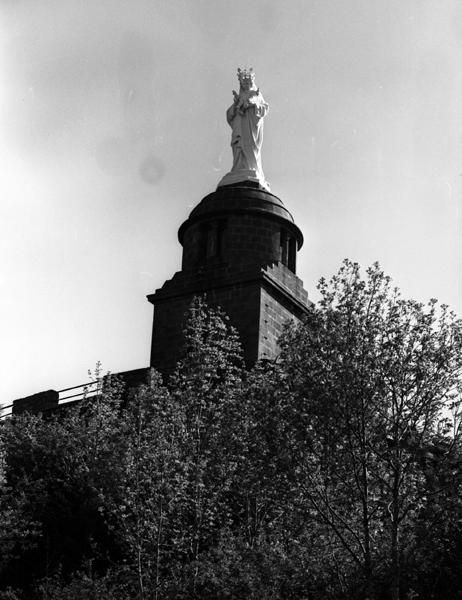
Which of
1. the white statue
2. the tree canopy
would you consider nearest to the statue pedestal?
the white statue

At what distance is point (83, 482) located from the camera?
114 ft

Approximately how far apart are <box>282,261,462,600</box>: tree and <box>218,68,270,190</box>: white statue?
1989cm

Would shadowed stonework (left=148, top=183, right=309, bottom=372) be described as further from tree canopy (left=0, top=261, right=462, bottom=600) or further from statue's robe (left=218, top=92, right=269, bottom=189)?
tree canopy (left=0, top=261, right=462, bottom=600)

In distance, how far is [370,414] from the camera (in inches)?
1000

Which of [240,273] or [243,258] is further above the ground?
[243,258]

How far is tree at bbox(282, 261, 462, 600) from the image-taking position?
985 inches

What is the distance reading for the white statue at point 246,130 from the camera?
4572 cm

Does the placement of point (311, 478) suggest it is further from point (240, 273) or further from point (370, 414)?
point (240, 273)

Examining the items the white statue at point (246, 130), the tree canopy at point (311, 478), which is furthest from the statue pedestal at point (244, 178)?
the tree canopy at point (311, 478)

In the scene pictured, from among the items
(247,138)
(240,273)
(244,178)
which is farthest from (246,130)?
(240,273)

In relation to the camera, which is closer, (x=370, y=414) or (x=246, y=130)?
(x=370, y=414)

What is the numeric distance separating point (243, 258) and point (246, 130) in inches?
216

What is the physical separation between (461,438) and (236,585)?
19.1ft

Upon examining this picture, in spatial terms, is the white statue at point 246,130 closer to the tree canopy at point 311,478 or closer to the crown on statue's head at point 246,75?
the crown on statue's head at point 246,75
